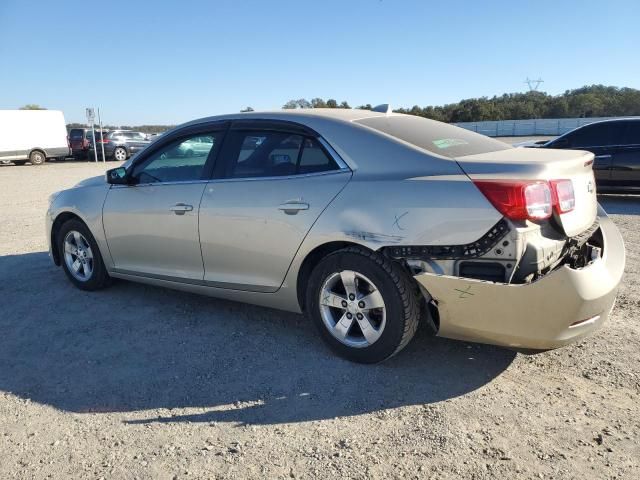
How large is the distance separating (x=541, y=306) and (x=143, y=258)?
3211 millimetres

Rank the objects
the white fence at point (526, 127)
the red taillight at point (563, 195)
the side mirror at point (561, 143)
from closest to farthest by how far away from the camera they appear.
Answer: the red taillight at point (563, 195) → the side mirror at point (561, 143) → the white fence at point (526, 127)

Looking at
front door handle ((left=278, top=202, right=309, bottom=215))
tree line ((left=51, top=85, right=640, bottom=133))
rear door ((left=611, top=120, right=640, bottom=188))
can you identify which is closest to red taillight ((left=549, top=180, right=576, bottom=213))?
front door handle ((left=278, top=202, right=309, bottom=215))

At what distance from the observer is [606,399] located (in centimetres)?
295

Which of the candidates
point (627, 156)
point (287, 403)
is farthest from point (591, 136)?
point (287, 403)

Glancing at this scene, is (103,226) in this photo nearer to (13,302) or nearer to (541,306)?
(13,302)

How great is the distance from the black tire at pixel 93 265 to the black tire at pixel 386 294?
2.58 m

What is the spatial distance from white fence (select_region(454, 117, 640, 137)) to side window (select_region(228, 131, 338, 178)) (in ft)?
146

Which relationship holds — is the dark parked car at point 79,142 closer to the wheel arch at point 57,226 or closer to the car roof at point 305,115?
the wheel arch at point 57,226

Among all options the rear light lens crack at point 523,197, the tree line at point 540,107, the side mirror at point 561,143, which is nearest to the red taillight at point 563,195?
the rear light lens crack at point 523,197

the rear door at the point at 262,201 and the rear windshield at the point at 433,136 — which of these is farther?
the rear door at the point at 262,201

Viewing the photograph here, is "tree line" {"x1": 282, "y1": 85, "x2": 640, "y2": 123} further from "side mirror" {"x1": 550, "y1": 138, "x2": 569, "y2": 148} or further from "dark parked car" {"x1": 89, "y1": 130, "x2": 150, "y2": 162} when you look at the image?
"side mirror" {"x1": 550, "y1": 138, "x2": 569, "y2": 148}

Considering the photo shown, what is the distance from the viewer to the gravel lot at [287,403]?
98.0 inches

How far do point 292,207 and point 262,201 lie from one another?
0.90ft

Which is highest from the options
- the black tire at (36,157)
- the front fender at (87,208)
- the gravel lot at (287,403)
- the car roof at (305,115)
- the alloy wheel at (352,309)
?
the black tire at (36,157)
